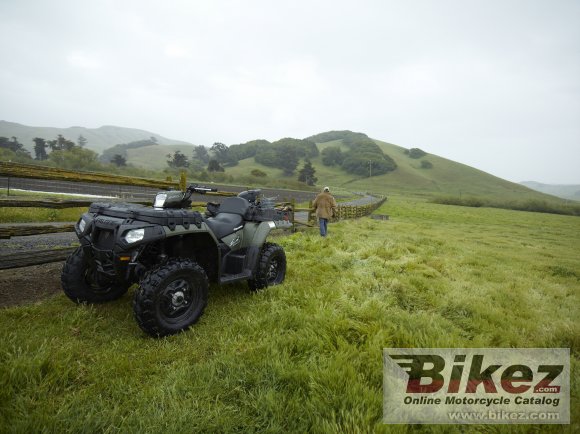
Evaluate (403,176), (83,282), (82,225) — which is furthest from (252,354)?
(403,176)

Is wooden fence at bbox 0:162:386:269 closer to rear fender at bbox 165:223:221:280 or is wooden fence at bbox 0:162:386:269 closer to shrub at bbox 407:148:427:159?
rear fender at bbox 165:223:221:280

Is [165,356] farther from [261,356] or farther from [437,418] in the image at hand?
[437,418]

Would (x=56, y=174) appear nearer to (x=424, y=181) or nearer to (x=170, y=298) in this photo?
(x=170, y=298)

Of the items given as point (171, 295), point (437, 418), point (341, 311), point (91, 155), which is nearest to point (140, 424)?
point (171, 295)

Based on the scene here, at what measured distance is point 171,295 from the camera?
3.19 meters

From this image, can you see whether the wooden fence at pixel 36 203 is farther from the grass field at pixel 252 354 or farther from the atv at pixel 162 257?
the atv at pixel 162 257

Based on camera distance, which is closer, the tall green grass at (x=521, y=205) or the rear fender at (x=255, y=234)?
the rear fender at (x=255, y=234)

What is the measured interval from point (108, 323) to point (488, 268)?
8.82 m

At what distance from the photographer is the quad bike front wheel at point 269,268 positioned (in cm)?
458

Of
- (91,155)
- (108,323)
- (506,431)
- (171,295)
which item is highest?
(91,155)

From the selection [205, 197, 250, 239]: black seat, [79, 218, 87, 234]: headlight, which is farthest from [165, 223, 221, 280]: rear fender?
[79, 218, 87, 234]: headlight

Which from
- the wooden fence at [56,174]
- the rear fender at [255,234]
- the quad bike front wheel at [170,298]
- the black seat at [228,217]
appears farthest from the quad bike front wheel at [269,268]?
the wooden fence at [56,174]

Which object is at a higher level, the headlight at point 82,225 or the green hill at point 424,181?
the green hill at point 424,181

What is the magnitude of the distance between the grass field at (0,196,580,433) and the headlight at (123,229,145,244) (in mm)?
1088
